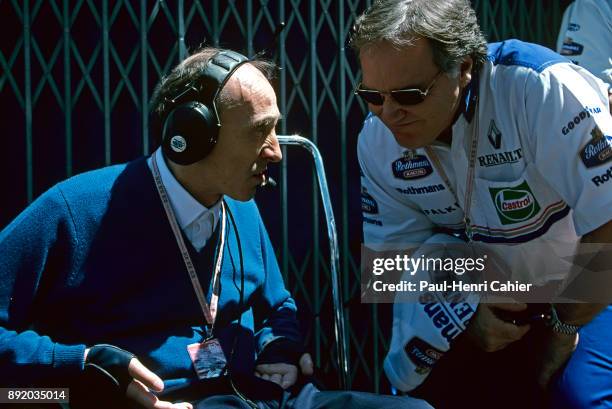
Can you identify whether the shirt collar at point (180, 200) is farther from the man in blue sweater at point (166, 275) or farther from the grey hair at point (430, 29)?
the grey hair at point (430, 29)

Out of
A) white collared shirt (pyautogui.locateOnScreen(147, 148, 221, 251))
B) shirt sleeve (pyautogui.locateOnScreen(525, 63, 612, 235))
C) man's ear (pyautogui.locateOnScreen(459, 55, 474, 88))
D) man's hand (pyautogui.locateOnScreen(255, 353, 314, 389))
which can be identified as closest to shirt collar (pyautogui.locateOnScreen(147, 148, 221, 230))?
white collared shirt (pyautogui.locateOnScreen(147, 148, 221, 251))

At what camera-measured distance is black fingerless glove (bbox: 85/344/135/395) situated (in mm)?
2197

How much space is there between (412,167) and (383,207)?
0.73ft

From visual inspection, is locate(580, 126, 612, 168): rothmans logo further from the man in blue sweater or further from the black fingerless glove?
the black fingerless glove

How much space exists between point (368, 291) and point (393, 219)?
0.43 meters

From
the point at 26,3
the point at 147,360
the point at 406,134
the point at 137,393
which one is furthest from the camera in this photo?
the point at 26,3

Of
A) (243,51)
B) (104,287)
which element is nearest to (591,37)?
(243,51)

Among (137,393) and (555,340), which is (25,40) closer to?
(137,393)

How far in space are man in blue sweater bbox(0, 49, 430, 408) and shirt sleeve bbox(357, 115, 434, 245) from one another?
478 millimetres

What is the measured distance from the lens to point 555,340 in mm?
2832

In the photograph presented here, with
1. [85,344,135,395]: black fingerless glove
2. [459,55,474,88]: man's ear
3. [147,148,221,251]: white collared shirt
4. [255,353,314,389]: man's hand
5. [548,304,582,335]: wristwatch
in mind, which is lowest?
[255,353,314,389]: man's hand

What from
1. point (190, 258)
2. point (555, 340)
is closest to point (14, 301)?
point (190, 258)

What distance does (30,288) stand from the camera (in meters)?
2.30

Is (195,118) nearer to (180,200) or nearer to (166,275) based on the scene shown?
(180,200)
